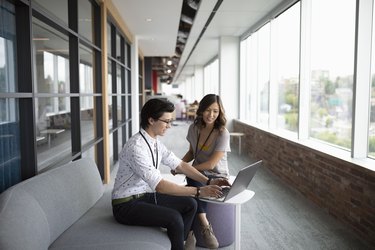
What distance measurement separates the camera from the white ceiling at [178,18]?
5.93 meters

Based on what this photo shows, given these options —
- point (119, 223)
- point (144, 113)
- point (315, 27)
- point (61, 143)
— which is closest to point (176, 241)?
point (119, 223)

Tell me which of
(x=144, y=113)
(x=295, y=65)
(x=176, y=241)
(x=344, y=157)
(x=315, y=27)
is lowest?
(x=176, y=241)

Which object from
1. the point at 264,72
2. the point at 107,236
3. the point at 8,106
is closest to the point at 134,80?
the point at 264,72

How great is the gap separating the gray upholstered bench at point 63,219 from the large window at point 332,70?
2880 mm

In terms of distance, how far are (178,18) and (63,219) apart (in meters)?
5.32

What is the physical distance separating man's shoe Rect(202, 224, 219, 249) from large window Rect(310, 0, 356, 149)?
6.90 feet

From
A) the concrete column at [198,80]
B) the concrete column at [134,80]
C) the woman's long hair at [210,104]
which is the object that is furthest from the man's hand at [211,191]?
the concrete column at [198,80]

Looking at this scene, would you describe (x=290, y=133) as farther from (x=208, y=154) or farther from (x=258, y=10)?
(x=208, y=154)

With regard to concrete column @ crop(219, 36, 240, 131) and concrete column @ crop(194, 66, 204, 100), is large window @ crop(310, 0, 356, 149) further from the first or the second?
concrete column @ crop(194, 66, 204, 100)

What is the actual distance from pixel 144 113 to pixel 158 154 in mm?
315

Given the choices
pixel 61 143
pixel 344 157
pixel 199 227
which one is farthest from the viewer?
pixel 61 143

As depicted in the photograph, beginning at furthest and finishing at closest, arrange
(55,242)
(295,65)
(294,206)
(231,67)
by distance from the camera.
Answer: (231,67)
(295,65)
(294,206)
(55,242)

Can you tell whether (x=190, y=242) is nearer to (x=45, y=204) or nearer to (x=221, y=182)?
(x=221, y=182)

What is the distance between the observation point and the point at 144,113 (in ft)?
8.09
